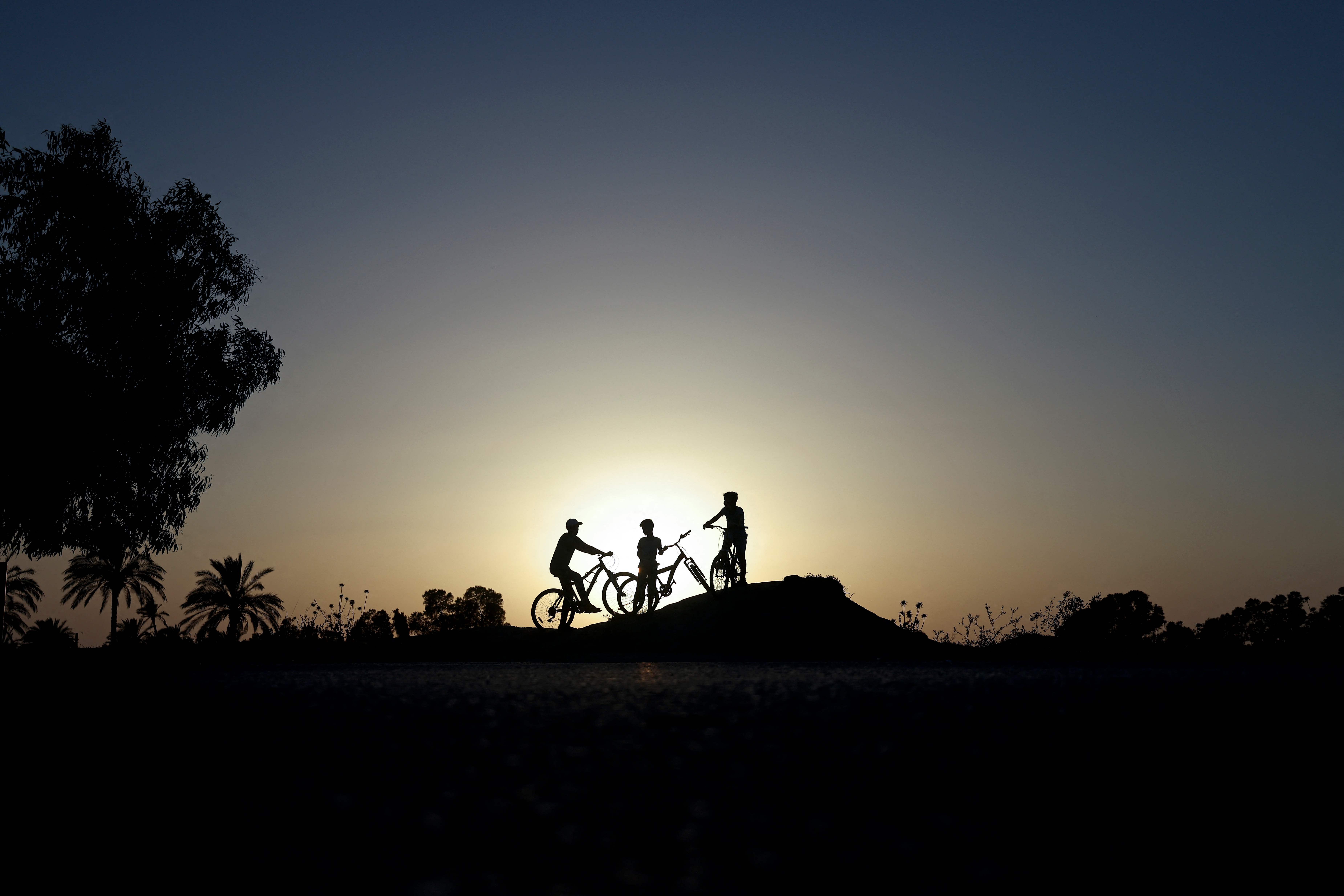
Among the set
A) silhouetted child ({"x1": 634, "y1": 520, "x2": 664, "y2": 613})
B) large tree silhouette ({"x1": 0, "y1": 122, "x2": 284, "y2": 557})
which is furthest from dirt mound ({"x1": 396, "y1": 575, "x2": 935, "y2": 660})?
large tree silhouette ({"x1": 0, "y1": 122, "x2": 284, "y2": 557})

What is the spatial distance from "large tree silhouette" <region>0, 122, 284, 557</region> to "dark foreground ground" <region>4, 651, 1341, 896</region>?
651 inches

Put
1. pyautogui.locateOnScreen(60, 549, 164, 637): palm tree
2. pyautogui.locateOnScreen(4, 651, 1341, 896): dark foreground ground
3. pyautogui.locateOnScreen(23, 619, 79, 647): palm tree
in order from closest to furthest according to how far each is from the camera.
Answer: pyautogui.locateOnScreen(4, 651, 1341, 896): dark foreground ground → pyautogui.locateOnScreen(23, 619, 79, 647): palm tree → pyautogui.locateOnScreen(60, 549, 164, 637): palm tree

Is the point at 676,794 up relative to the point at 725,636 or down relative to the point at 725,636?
down

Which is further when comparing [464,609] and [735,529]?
[464,609]

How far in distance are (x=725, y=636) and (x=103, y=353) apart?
15.3m

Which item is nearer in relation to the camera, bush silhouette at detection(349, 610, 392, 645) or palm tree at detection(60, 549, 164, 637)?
bush silhouette at detection(349, 610, 392, 645)

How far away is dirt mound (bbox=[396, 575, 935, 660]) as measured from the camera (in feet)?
53.2

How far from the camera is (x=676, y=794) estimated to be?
2352 millimetres

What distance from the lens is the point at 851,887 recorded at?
156 centimetres

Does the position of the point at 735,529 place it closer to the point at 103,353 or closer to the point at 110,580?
the point at 103,353

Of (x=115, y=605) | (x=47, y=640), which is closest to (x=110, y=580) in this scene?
(x=115, y=605)

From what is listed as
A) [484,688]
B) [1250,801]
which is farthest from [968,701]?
[484,688]

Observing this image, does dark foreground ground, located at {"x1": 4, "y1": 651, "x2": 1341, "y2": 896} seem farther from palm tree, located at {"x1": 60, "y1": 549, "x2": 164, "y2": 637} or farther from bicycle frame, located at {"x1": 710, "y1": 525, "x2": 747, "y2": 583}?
palm tree, located at {"x1": 60, "y1": 549, "x2": 164, "y2": 637}

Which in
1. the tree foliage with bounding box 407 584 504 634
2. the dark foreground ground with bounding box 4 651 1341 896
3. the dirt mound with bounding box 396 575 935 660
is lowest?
the dark foreground ground with bounding box 4 651 1341 896
